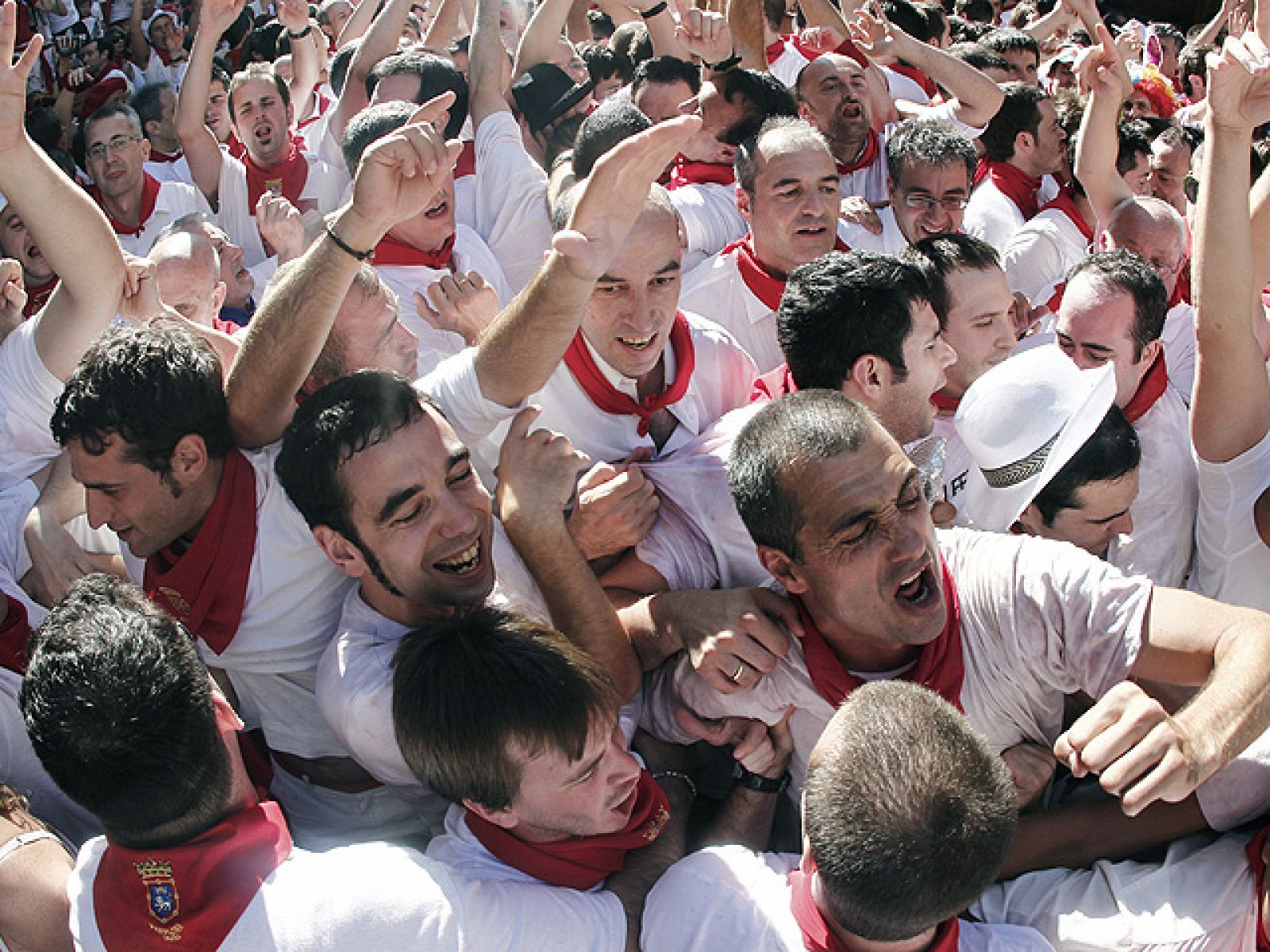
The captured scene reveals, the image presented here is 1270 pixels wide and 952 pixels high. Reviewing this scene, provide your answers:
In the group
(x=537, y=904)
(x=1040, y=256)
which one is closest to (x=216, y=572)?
(x=537, y=904)

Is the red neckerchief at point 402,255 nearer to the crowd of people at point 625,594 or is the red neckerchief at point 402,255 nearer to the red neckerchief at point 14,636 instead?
the crowd of people at point 625,594

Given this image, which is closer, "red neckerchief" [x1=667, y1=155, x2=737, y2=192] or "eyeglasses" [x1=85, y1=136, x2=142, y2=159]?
"red neckerchief" [x1=667, y1=155, x2=737, y2=192]

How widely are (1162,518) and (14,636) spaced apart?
9.20 feet

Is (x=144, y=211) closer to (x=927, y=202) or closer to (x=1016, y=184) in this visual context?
(x=927, y=202)

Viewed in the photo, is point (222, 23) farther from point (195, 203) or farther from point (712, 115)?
point (712, 115)

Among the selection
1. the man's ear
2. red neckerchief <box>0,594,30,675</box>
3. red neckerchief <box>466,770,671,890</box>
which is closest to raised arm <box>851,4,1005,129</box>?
the man's ear

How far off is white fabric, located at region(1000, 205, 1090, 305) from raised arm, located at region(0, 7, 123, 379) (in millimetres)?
3286

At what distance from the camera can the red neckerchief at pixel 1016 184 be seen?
509 centimetres

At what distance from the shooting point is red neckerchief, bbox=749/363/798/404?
2.94 meters

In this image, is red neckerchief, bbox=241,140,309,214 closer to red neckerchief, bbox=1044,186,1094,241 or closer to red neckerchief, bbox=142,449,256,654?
red neckerchief, bbox=142,449,256,654

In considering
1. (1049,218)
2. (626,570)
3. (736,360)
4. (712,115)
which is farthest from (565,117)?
(626,570)

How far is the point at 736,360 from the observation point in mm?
3037

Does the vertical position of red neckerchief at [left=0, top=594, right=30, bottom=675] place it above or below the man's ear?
below

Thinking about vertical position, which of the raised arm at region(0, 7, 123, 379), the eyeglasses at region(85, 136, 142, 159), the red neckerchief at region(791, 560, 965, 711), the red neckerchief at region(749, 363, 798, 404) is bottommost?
the red neckerchief at region(791, 560, 965, 711)
